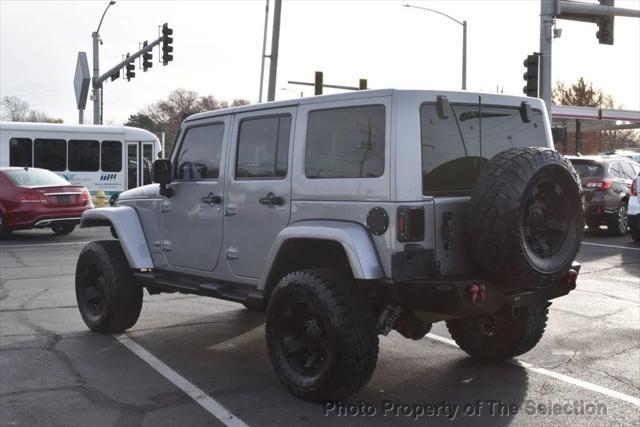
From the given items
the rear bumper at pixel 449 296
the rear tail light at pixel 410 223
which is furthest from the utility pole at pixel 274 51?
the rear bumper at pixel 449 296

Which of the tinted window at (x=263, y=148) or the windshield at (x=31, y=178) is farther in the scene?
the windshield at (x=31, y=178)

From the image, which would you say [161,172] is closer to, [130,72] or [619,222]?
[619,222]

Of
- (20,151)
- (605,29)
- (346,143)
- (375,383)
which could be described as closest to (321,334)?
(375,383)

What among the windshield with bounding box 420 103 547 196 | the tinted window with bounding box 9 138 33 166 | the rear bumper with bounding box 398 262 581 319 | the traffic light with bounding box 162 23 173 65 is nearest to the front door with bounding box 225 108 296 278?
the windshield with bounding box 420 103 547 196

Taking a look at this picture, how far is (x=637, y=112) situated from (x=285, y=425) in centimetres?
4945

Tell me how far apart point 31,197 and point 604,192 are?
12.1 metres

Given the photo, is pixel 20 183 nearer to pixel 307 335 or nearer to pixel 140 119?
pixel 307 335

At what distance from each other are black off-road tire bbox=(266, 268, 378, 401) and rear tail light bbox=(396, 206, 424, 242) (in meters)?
0.51

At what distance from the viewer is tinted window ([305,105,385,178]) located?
439cm

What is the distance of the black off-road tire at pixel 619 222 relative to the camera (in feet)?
48.5

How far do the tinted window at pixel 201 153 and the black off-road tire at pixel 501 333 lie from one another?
2.34m

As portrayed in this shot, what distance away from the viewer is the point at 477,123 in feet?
15.5

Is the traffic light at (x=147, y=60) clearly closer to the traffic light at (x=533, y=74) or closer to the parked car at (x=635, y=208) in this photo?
the traffic light at (x=533, y=74)

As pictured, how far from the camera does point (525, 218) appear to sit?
4.28 m
